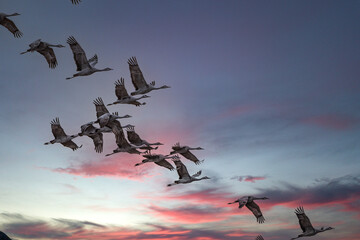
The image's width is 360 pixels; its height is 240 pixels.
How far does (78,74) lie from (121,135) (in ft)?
21.9

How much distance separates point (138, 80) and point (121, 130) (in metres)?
4.95

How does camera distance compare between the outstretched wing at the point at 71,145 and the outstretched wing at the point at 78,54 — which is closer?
the outstretched wing at the point at 78,54

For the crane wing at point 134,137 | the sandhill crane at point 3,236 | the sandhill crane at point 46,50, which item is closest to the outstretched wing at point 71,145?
the crane wing at point 134,137

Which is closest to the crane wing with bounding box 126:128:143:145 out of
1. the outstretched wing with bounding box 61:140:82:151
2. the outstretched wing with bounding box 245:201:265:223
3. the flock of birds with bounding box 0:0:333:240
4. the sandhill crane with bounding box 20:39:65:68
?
the flock of birds with bounding box 0:0:333:240

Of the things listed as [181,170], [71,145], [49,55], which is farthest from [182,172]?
[49,55]

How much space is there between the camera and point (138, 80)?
36781mm

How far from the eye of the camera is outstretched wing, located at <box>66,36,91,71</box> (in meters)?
34.2

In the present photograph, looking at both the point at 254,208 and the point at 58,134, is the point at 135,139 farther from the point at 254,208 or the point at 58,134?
the point at 254,208

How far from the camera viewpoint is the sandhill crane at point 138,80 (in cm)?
3559

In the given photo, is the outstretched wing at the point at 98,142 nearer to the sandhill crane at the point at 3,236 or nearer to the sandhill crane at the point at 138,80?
the sandhill crane at the point at 138,80

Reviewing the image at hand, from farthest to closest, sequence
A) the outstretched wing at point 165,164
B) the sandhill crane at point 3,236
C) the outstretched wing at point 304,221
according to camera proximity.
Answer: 1. the sandhill crane at point 3,236
2. the outstretched wing at point 165,164
3. the outstretched wing at point 304,221

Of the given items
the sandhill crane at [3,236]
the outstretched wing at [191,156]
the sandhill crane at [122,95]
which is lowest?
the outstretched wing at [191,156]

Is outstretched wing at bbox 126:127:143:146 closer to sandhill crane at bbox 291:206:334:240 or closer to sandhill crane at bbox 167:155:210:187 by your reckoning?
sandhill crane at bbox 167:155:210:187

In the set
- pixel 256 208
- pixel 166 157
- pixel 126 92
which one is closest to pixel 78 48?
pixel 126 92
